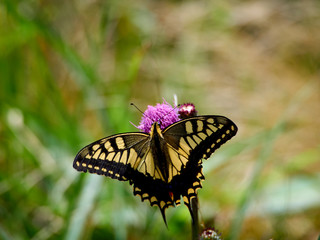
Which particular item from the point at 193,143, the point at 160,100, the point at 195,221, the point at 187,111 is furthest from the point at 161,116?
the point at 160,100

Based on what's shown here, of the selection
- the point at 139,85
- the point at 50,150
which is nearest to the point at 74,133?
the point at 50,150

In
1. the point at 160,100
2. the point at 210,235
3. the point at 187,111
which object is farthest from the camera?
the point at 160,100

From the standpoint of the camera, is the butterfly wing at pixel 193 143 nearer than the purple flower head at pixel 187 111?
Yes

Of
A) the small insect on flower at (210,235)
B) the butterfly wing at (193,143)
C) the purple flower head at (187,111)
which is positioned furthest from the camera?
the purple flower head at (187,111)

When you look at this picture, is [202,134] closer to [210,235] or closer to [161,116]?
[161,116]

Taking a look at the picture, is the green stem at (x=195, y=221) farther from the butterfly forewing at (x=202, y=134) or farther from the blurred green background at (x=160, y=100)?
the butterfly forewing at (x=202, y=134)

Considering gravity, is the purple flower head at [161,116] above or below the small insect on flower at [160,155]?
above

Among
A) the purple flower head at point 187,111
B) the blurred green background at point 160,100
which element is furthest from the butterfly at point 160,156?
the blurred green background at point 160,100

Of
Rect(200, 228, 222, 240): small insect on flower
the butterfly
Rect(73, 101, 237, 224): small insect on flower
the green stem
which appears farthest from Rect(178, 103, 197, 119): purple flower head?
Rect(200, 228, 222, 240): small insect on flower
